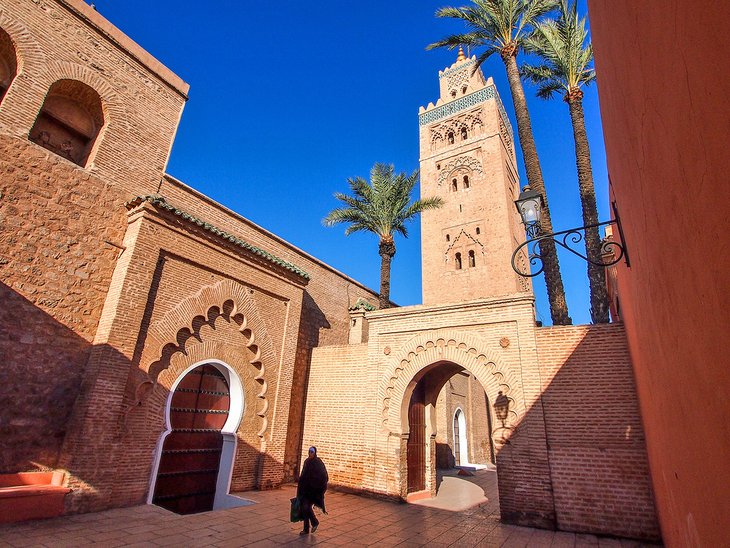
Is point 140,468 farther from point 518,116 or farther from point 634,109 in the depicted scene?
point 518,116

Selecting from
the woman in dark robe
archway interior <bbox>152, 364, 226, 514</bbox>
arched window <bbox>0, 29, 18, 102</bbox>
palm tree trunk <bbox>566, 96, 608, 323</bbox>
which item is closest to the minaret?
palm tree trunk <bbox>566, 96, 608, 323</bbox>

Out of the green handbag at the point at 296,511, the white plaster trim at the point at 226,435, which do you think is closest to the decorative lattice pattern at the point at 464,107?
the white plaster trim at the point at 226,435

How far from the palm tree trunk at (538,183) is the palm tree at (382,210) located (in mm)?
4963

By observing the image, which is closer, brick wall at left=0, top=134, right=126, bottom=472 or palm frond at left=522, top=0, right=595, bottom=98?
brick wall at left=0, top=134, right=126, bottom=472

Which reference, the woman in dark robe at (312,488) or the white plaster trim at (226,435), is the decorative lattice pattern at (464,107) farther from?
the woman in dark robe at (312,488)

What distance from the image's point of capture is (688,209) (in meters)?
1.46

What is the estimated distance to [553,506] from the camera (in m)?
6.84

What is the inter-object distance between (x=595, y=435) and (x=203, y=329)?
26.0ft

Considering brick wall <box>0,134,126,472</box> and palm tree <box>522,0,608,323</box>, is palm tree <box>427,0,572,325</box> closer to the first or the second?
palm tree <box>522,0,608,323</box>

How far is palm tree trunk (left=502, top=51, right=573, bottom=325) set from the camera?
972cm

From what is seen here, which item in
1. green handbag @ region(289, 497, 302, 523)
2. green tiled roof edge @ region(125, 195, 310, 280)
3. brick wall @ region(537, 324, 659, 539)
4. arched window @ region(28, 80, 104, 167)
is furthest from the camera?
arched window @ region(28, 80, 104, 167)

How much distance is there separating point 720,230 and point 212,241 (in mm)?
9163

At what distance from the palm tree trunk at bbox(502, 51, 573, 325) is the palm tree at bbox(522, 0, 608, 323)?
71 cm

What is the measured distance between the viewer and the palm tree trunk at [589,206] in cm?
934
